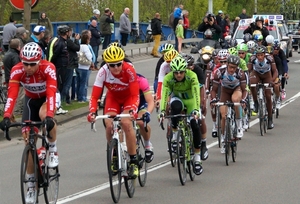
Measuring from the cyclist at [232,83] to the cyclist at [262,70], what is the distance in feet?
10.5

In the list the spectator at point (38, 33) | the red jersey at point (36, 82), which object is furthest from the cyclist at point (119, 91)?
the spectator at point (38, 33)

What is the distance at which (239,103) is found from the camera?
45.7 feet

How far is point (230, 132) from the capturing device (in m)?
13.6

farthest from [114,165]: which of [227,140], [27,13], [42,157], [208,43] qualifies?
[208,43]

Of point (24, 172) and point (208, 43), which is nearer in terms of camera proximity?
point (24, 172)

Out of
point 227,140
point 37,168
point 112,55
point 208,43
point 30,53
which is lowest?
point 227,140

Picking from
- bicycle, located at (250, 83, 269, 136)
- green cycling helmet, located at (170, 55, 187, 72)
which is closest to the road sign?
bicycle, located at (250, 83, 269, 136)

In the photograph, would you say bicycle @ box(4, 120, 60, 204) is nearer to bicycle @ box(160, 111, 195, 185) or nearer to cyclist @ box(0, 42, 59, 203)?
cyclist @ box(0, 42, 59, 203)

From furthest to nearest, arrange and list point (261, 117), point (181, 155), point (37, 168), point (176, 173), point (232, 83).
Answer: point (261, 117)
point (232, 83)
point (176, 173)
point (181, 155)
point (37, 168)

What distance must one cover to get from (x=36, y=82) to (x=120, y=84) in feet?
5.04

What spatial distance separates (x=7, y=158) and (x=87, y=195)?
3.74 m

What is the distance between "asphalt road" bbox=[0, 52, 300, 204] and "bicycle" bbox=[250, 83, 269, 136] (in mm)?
183

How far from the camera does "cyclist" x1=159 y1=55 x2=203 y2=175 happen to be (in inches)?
466

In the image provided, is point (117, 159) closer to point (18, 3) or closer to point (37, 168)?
point (37, 168)
